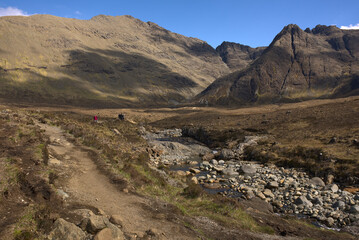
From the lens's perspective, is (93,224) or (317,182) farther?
(317,182)

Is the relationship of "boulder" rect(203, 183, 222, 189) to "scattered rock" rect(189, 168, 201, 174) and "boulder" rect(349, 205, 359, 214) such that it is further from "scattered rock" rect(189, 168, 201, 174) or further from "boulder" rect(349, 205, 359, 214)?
"boulder" rect(349, 205, 359, 214)

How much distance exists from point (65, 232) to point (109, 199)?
4.53 m

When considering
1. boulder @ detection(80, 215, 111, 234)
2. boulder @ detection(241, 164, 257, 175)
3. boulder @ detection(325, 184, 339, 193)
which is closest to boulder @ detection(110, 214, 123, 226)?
boulder @ detection(80, 215, 111, 234)

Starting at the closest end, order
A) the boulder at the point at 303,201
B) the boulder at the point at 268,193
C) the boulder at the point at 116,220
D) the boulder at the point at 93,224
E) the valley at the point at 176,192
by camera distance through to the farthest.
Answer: the boulder at the point at 93,224, the valley at the point at 176,192, the boulder at the point at 116,220, the boulder at the point at 303,201, the boulder at the point at 268,193

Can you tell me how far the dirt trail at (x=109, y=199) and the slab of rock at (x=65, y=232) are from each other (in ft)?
6.42

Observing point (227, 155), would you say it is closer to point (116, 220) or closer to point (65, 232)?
point (116, 220)

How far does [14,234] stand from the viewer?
7586mm

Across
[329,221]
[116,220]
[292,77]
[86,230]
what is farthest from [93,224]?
[292,77]

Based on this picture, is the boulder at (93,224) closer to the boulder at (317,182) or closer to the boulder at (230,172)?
the boulder at (230,172)

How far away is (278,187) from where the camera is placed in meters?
23.7

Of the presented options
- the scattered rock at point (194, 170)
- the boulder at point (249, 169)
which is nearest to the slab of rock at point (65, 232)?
the scattered rock at point (194, 170)

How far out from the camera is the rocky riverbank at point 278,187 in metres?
17.8

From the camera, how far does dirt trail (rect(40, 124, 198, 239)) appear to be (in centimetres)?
1030

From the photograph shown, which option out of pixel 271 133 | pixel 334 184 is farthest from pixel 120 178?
pixel 271 133
